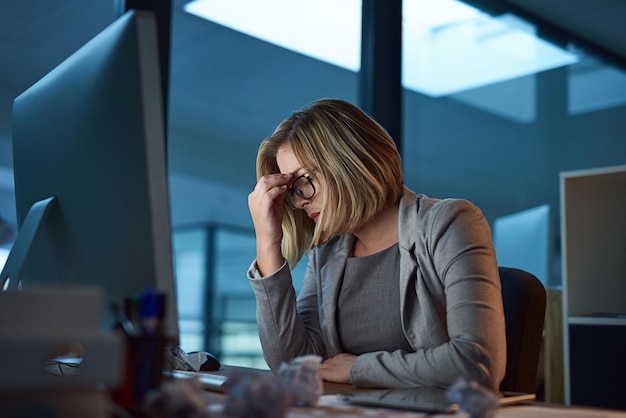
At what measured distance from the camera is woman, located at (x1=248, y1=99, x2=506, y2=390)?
4.93 ft

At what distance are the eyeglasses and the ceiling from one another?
3.74ft

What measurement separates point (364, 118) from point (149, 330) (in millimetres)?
1064

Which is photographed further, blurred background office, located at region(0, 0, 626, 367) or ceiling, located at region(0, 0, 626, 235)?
blurred background office, located at region(0, 0, 626, 367)

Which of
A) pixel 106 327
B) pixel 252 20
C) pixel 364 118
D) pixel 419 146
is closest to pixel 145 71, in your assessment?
pixel 106 327

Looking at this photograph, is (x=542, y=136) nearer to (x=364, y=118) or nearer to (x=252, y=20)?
(x=252, y=20)

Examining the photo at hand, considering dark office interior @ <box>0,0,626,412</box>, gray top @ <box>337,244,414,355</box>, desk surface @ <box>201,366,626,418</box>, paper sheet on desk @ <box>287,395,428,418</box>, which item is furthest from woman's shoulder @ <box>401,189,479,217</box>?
dark office interior @ <box>0,0,626,412</box>

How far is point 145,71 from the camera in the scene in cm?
86

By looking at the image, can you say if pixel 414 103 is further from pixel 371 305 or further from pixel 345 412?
pixel 345 412

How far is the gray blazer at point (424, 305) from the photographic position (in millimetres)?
1301

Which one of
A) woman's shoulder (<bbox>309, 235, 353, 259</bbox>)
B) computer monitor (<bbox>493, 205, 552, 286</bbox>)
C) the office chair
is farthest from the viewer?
computer monitor (<bbox>493, 205, 552, 286</bbox>)

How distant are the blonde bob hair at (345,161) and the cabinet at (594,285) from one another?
1.41 metres

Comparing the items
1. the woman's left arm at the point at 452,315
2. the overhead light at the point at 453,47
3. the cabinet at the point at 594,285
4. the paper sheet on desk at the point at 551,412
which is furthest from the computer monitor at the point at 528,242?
the paper sheet on desk at the point at 551,412

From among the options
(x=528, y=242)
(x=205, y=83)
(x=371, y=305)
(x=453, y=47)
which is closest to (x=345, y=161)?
(x=371, y=305)

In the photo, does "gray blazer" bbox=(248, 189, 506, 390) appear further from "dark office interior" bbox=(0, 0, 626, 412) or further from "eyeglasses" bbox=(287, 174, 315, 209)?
"dark office interior" bbox=(0, 0, 626, 412)
